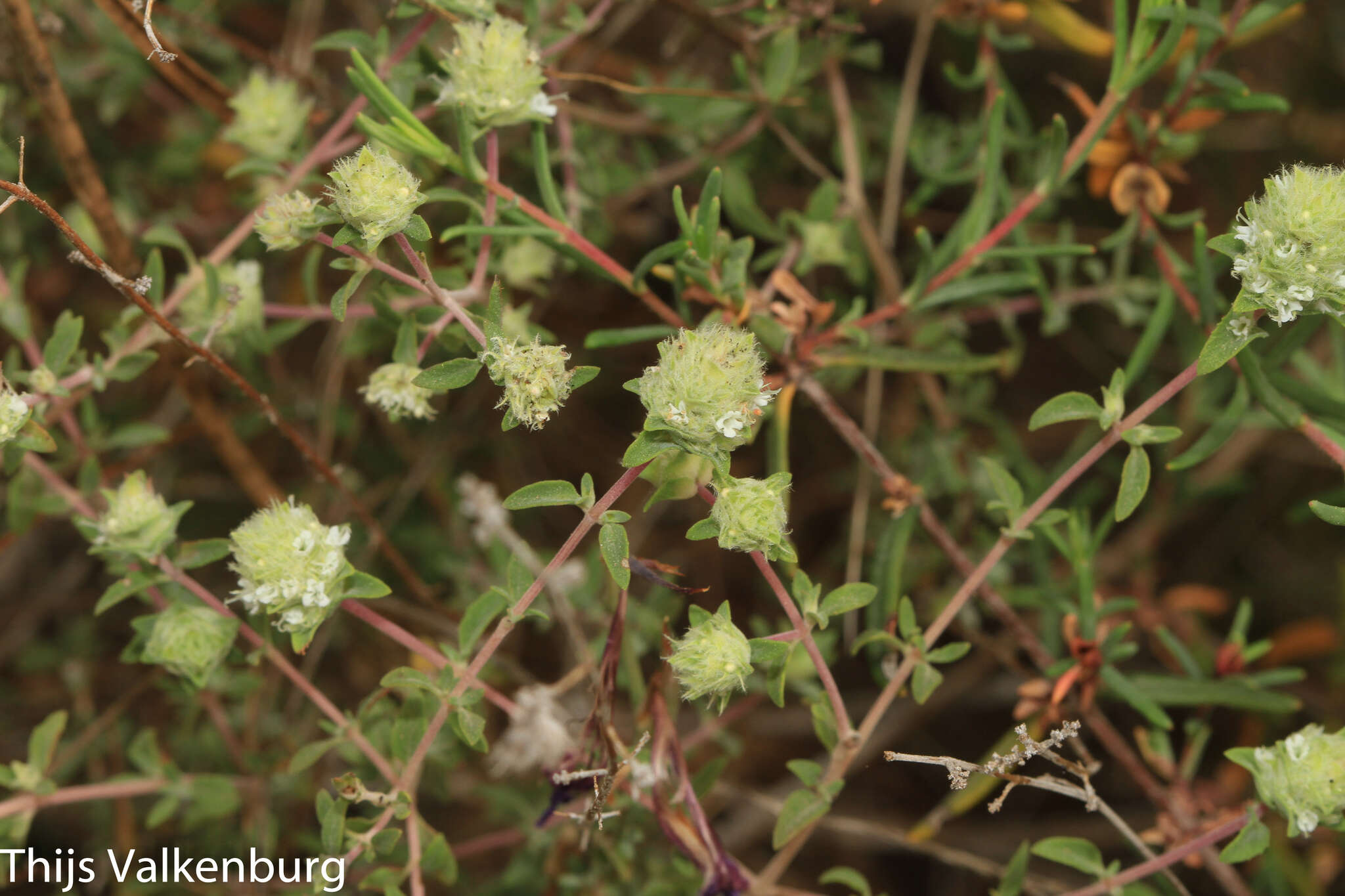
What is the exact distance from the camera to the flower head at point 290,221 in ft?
4.96

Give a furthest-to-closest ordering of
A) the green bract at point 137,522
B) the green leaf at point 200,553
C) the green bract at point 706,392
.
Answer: the green leaf at point 200,553 < the green bract at point 137,522 < the green bract at point 706,392

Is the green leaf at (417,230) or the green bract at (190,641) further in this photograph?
the green bract at (190,641)

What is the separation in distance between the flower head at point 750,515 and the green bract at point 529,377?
0.87 feet

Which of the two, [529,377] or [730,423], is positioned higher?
[529,377]

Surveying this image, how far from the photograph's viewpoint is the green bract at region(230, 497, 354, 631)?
5.27ft

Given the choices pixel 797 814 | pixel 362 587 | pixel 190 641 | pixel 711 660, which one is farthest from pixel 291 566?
pixel 797 814

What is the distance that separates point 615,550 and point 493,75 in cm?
75

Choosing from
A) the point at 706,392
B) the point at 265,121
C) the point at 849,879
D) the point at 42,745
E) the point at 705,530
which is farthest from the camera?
the point at 265,121

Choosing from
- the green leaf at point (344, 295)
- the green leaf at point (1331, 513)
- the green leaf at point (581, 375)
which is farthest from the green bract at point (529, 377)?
the green leaf at point (1331, 513)

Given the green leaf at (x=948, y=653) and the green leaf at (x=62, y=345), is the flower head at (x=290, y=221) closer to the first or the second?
the green leaf at (x=62, y=345)

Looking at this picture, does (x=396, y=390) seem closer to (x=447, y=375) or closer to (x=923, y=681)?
(x=447, y=375)

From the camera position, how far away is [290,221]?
1521 millimetres

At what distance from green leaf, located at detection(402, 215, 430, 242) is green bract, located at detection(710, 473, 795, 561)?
22.3 inches

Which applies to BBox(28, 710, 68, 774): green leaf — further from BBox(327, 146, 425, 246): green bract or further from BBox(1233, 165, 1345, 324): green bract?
BBox(1233, 165, 1345, 324): green bract
